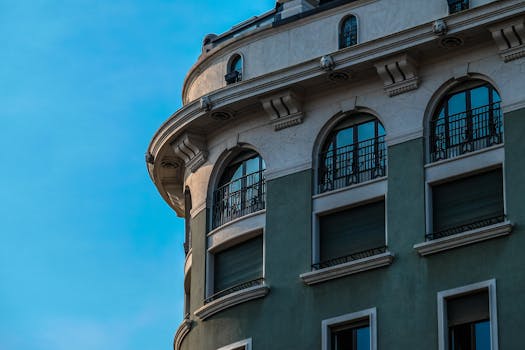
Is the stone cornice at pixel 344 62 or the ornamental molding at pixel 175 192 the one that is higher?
the stone cornice at pixel 344 62

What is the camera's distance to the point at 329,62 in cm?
4328

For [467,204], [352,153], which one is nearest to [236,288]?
[352,153]

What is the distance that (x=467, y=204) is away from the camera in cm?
4128

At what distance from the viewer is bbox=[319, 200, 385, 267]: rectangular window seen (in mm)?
42281

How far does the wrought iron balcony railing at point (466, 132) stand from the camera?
41594 mm

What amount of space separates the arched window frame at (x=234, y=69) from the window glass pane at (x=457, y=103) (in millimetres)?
6003

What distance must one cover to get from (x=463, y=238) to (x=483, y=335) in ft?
7.10

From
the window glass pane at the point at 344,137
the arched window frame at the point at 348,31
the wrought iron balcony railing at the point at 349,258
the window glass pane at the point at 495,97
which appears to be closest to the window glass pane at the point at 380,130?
the window glass pane at the point at 344,137

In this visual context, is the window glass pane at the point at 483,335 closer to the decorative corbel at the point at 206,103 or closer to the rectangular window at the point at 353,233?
the rectangular window at the point at 353,233

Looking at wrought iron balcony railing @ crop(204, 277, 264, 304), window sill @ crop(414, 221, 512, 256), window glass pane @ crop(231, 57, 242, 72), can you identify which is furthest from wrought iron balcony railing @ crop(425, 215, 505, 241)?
window glass pane @ crop(231, 57, 242, 72)

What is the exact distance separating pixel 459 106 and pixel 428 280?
14.1 ft

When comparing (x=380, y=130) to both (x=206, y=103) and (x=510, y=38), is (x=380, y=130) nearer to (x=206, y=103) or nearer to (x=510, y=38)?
(x=510, y=38)

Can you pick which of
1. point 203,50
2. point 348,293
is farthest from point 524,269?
point 203,50

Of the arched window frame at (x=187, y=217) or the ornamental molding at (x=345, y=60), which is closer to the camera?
the ornamental molding at (x=345, y=60)
